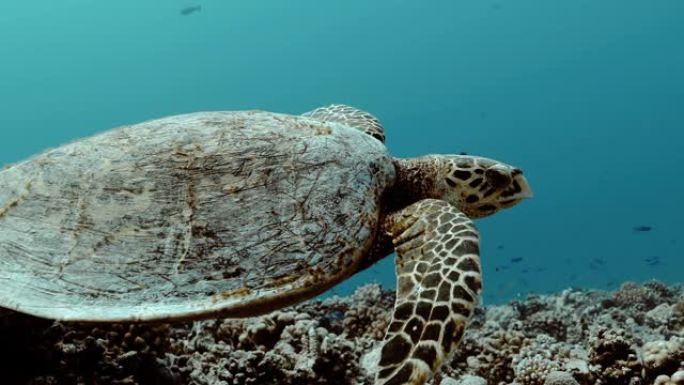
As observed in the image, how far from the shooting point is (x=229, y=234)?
10.2 feet

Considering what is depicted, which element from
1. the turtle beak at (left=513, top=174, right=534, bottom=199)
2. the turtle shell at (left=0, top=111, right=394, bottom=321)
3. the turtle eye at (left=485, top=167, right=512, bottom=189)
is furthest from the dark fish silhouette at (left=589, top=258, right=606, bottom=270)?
the turtle shell at (left=0, top=111, right=394, bottom=321)

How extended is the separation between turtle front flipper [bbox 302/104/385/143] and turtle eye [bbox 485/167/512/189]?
1049mm

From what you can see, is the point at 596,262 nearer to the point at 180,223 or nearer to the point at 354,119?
the point at 354,119

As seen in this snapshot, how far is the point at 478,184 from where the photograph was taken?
4402 mm

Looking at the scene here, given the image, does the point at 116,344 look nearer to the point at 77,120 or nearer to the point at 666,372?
the point at 666,372

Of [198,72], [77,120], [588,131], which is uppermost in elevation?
[198,72]

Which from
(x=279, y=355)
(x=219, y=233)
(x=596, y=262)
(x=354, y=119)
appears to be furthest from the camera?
(x=596, y=262)

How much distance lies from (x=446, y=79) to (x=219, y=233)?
10159cm

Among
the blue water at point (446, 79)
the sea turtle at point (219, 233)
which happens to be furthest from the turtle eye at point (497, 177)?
the blue water at point (446, 79)

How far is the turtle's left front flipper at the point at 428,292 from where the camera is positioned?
271 cm

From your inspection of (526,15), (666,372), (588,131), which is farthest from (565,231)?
(666,372)

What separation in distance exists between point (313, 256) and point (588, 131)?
381 ft

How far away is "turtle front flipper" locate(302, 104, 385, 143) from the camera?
16.1 feet

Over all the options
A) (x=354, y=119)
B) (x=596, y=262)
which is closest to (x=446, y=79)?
(x=596, y=262)
